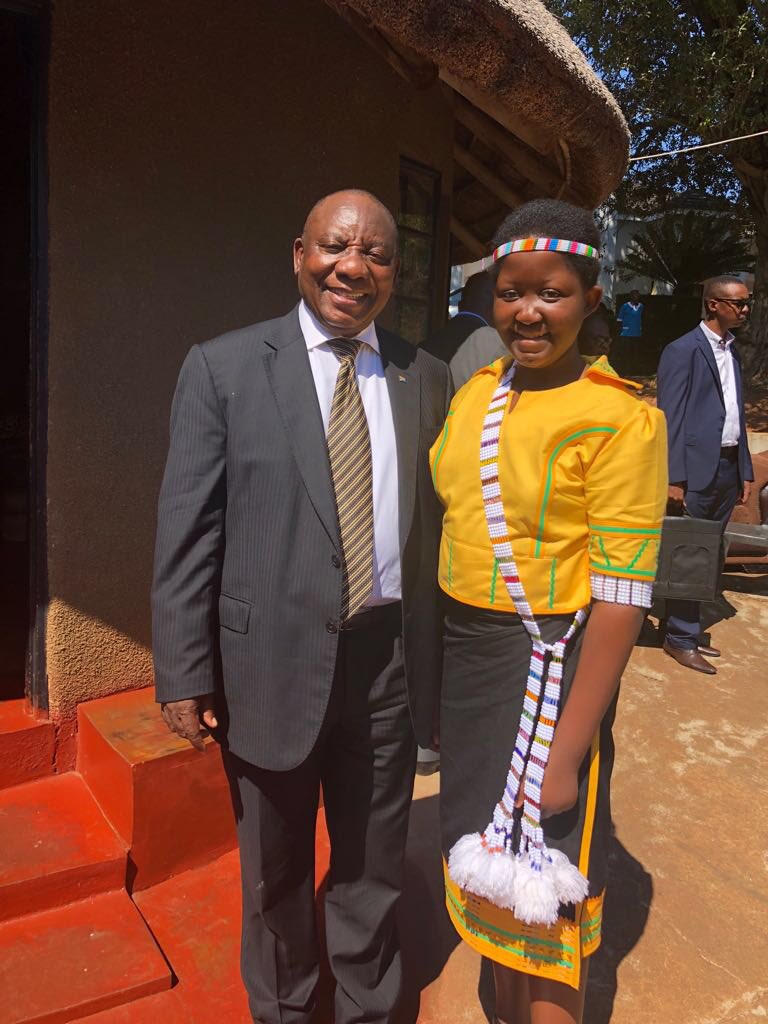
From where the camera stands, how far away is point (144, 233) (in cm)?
286

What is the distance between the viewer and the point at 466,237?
233 inches

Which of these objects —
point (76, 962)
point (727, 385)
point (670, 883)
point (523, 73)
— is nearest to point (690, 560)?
point (727, 385)

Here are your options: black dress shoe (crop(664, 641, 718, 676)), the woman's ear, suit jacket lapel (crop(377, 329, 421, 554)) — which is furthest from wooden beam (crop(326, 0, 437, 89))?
black dress shoe (crop(664, 641, 718, 676))

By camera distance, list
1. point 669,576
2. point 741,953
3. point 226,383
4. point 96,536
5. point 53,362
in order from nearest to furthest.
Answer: point 226,383, point 741,953, point 53,362, point 96,536, point 669,576

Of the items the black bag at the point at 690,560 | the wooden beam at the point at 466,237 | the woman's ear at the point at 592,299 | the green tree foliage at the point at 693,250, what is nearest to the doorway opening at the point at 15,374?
the woman's ear at the point at 592,299

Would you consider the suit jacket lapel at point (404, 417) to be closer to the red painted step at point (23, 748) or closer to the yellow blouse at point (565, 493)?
the yellow blouse at point (565, 493)

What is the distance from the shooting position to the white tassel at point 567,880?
1594mm

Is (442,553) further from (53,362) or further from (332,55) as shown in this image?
(332,55)

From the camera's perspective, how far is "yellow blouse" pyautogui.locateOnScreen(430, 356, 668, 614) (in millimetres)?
1522

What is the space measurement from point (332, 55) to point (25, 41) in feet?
4.31

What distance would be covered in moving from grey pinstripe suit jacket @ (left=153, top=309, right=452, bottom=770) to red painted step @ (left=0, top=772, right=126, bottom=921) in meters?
1.02

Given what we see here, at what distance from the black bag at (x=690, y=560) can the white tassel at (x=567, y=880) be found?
3.41 meters

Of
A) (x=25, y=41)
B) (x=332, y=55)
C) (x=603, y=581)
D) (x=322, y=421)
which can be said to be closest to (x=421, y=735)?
(x=603, y=581)

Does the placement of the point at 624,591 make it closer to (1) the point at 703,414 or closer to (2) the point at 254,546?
(2) the point at 254,546
